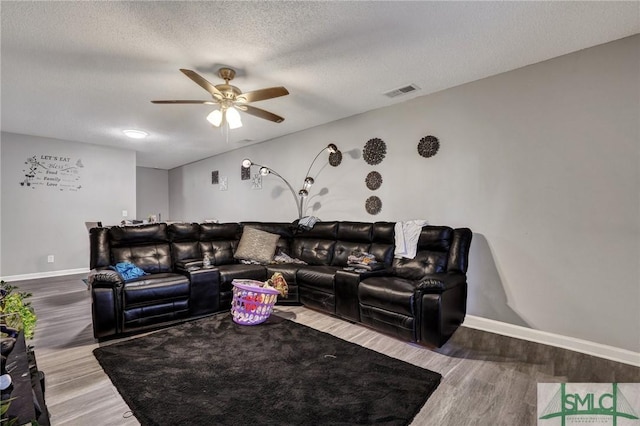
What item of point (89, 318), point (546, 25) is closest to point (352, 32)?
point (546, 25)

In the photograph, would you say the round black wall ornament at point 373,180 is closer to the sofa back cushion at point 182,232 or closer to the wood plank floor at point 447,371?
the wood plank floor at point 447,371

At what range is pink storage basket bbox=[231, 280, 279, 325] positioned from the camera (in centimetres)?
306

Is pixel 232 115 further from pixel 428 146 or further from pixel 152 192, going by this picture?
pixel 152 192

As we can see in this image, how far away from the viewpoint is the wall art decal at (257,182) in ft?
20.2

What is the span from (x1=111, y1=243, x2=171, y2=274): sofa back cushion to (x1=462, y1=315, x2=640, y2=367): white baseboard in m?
3.64

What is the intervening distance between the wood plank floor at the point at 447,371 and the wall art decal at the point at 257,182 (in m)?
3.37

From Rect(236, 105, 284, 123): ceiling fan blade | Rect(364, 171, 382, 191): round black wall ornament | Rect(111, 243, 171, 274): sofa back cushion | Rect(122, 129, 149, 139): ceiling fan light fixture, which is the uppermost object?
Rect(122, 129, 149, 139): ceiling fan light fixture

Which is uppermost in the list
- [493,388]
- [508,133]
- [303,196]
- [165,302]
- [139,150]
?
[139,150]

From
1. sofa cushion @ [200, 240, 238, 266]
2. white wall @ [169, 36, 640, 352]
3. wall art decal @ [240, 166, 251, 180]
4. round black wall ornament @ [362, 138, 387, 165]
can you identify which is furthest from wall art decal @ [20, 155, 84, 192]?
white wall @ [169, 36, 640, 352]

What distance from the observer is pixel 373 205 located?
4.27 meters

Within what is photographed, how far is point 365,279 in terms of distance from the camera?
314 centimetres

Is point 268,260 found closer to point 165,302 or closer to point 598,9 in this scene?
point 165,302

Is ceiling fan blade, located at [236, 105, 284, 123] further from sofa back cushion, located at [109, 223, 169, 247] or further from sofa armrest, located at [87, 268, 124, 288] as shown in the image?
sofa armrest, located at [87, 268, 124, 288]

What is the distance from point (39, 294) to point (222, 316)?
3.01 meters
